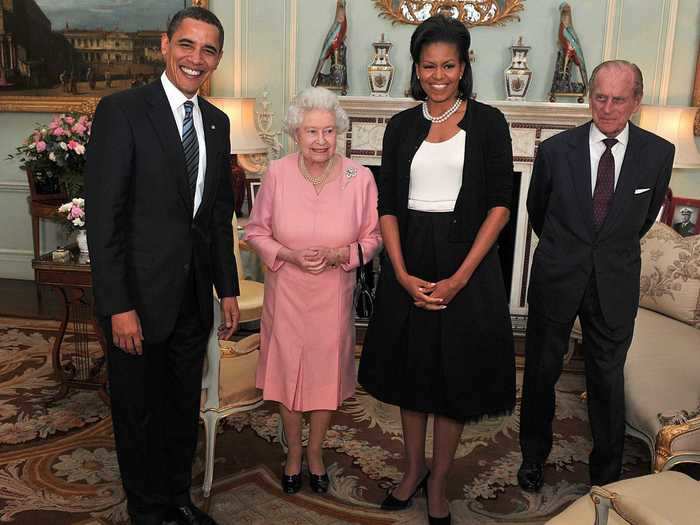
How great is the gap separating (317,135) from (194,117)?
0.51 metres

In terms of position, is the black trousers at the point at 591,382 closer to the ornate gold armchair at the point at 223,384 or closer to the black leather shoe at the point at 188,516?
the ornate gold armchair at the point at 223,384

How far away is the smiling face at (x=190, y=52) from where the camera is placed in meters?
2.27

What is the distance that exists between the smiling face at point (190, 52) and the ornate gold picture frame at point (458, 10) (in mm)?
3425

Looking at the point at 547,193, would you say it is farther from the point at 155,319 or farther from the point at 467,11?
the point at 467,11

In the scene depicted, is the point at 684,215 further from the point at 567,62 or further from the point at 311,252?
the point at 311,252

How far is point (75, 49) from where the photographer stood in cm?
605

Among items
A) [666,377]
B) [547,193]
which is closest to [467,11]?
[547,193]

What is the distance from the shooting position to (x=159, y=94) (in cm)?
231

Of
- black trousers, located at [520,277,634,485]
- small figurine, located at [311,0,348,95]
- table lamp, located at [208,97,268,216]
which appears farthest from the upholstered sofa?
table lamp, located at [208,97,268,216]

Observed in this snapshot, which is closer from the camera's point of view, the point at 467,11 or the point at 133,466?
the point at 133,466

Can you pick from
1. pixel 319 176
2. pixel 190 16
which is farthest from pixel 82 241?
pixel 190 16

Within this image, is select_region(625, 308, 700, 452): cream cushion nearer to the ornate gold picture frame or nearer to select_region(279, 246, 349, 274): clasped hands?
select_region(279, 246, 349, 274): clasped hands

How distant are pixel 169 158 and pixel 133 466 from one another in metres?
1.08

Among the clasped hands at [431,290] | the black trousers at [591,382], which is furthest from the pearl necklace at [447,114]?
the black trousers at [591,382]
